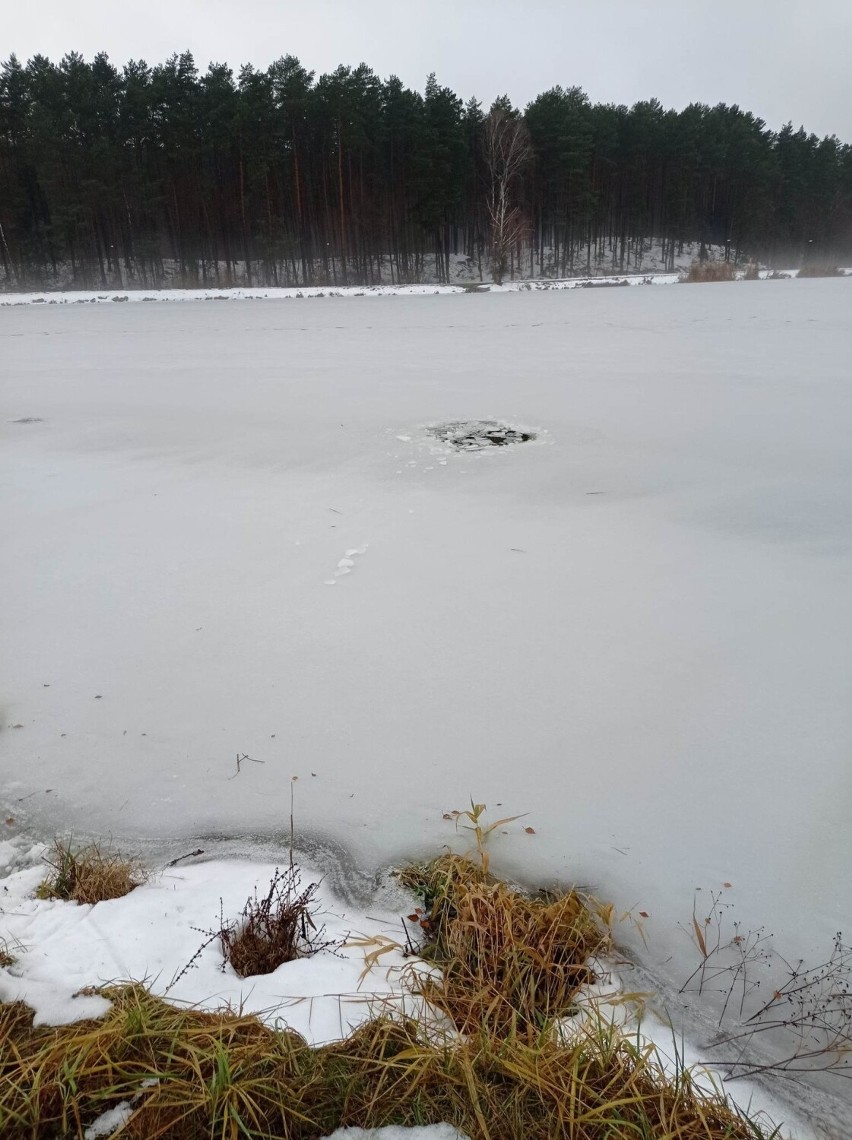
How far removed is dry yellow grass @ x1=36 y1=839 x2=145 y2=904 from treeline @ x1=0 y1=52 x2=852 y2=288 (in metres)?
30.1

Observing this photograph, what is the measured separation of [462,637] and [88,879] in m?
1.47

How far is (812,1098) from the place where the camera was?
3.78 feet

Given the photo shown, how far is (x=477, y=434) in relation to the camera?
5223 millimetres

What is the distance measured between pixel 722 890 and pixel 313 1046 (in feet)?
3.24

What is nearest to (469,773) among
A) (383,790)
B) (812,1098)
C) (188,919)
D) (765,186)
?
(383,790)

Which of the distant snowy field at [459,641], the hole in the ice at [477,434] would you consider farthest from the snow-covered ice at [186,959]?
the hole in the ice at [477,434]

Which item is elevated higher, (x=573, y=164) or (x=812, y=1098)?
(x=573, y=164)

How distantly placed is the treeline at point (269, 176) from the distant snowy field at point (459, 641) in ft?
87.8

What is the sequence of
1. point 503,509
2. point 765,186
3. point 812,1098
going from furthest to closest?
point 765,186 < point 503,509 < point 812,1098

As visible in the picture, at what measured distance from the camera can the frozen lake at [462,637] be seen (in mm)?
1763

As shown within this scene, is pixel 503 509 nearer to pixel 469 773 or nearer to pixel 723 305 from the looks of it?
pixel 469 773

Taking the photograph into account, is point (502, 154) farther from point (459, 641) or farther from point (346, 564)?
point (459, 641)

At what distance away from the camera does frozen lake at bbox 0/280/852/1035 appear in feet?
5.78

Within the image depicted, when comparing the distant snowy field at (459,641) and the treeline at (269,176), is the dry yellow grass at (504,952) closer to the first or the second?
the distant snowy field at (459,641)
